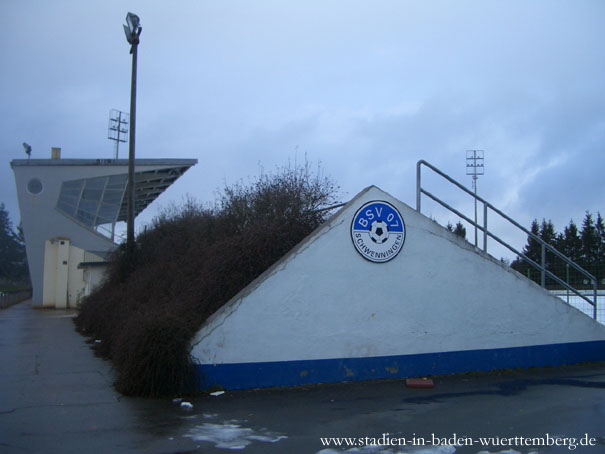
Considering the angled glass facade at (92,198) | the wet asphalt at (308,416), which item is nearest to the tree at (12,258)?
the angled glass facade at (92,198)

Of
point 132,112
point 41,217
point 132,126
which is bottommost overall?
point 41,217

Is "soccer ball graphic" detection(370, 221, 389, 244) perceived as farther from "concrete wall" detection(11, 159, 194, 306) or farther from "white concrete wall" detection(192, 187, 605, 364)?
"concrete wall" detection(11, 159, 194, 306)

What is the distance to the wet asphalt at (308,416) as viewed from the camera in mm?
5773

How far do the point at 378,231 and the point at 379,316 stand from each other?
56.6 inches

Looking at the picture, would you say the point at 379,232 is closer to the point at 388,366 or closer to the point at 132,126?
the point at 388,366

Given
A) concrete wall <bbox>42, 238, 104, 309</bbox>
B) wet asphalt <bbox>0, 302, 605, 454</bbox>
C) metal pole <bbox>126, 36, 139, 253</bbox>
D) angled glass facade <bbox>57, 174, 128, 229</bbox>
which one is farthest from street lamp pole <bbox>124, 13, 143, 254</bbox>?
angled glass facade <bbox>57, 174, 128, 229</bbox>

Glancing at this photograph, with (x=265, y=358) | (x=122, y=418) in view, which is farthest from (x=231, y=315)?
(x=122, y=418)

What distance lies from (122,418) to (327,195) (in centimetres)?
588

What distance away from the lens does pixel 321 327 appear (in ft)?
28.6

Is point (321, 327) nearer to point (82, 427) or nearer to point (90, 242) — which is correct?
point (82, 427)

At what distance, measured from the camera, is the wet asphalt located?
577 centimetres

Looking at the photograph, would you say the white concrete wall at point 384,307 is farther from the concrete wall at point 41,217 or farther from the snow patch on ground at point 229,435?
the concrete wall at point 41,217

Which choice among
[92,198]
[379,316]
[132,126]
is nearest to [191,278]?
[379,316]

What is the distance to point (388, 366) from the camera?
911 cm
